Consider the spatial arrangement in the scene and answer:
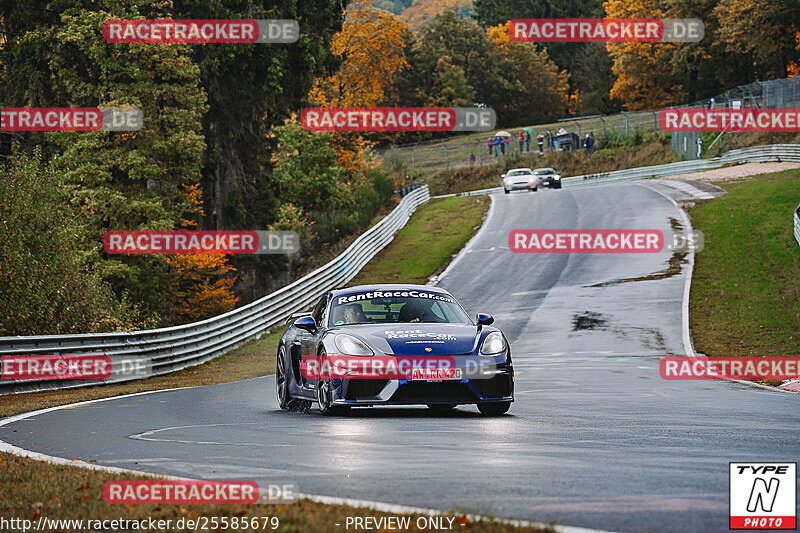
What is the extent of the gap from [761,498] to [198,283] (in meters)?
41.3

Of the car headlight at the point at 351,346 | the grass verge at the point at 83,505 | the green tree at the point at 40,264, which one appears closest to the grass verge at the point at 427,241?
the green tree at the point at 40,264

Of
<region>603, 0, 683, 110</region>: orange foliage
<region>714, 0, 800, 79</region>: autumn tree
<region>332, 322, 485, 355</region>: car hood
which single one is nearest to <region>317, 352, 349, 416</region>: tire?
<region>332, 322, 485, 355</region>: car hood

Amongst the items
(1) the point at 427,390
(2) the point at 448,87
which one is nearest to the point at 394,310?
(1) the point at 427,390

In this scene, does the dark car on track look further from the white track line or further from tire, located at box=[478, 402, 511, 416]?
the white track line

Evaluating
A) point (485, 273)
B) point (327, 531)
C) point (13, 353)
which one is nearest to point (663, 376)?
point (13, 353)

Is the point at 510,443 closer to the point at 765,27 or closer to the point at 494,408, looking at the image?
the point at 494,408

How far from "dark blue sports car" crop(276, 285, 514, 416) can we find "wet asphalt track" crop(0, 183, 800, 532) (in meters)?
0.28

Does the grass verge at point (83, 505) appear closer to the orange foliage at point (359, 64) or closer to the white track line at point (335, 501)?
the white track line at point (335, 501)

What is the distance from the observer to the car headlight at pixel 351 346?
→ 1171 centimetres

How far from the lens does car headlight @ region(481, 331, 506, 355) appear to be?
11875 millimetres

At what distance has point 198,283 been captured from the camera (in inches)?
1802

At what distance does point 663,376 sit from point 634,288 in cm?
1557

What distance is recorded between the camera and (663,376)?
63.6 feet

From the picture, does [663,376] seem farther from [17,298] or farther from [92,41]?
[92,41]
